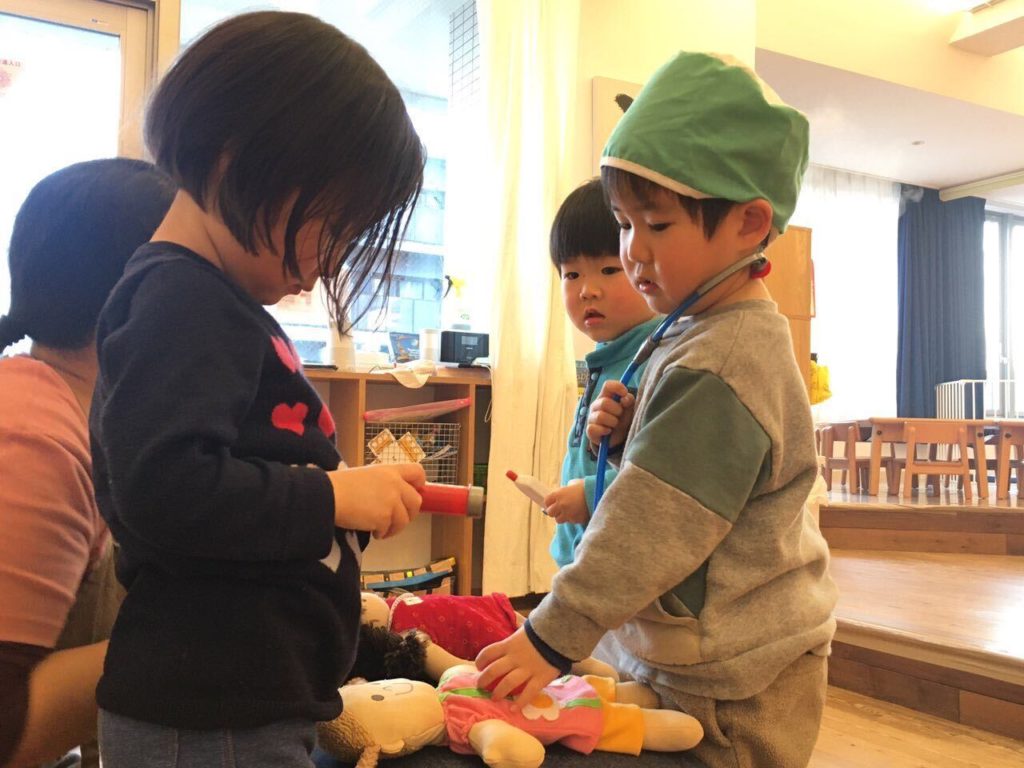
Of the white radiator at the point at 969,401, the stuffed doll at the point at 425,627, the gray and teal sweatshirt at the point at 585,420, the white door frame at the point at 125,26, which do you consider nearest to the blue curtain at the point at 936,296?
the white radiator at the point at 969,401

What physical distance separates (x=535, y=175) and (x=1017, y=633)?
2050 mm

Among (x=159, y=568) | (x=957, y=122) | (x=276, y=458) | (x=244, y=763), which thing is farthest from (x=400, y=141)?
(x=957, y=122)

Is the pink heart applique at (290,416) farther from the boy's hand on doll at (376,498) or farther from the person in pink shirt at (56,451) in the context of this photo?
the person in pink shirt at (56,451)

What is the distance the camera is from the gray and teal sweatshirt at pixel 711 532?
0.72 meters

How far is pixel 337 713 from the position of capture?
65 centimetres

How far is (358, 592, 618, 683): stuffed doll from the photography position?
946 mm

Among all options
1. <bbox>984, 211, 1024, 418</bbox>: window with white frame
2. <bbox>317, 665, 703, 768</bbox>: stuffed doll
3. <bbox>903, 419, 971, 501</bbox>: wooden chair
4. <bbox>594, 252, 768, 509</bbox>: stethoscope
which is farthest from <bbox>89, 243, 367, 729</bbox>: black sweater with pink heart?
<bbox>984, 211, 1024, 418</bbox>: window with white frame

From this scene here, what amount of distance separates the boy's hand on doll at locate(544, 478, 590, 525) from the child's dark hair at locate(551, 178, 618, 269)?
50 centimetres

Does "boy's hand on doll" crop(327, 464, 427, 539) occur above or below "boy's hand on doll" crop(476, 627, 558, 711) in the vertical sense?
above

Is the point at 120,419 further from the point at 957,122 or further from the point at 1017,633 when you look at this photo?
the point at 957,122

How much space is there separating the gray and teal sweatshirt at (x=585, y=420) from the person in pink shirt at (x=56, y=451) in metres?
0.56

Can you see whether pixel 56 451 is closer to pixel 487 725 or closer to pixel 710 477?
pixel 487 725

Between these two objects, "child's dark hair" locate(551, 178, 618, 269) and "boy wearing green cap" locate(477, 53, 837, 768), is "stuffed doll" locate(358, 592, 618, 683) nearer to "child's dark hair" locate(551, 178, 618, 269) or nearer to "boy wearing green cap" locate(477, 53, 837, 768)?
"boy wearing green cap" locate(477, 53, 837, 768)

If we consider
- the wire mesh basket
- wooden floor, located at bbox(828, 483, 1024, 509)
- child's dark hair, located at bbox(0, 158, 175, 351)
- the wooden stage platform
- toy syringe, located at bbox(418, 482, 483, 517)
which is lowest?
the wooden stage platform
